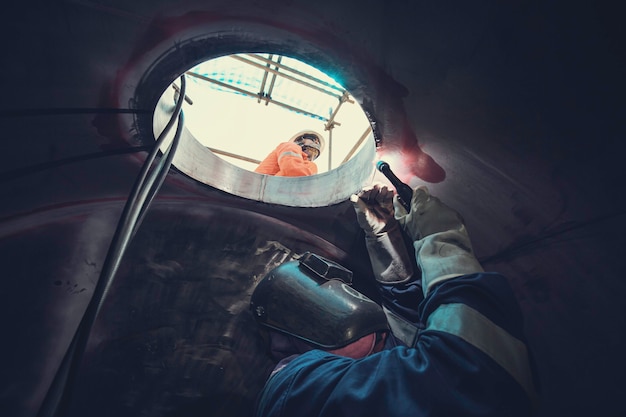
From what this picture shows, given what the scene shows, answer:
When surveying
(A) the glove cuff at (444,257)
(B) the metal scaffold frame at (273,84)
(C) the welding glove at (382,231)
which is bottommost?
(A) the glove cuff at (444,257)

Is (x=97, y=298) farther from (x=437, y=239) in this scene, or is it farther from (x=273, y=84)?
(x=273, y=84)

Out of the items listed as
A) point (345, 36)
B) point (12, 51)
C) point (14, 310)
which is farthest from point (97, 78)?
point (14, 310)

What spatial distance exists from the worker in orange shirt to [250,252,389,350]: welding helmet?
4.15ft

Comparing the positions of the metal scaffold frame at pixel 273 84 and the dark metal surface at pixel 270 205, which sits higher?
the metal scaffold frame at pixel 273 84

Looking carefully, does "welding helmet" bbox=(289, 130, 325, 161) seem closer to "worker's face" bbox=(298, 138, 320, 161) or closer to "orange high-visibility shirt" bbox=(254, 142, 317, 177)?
"worker's face" bbox=(298, 138, 320, 161)

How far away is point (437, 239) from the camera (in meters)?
1.24

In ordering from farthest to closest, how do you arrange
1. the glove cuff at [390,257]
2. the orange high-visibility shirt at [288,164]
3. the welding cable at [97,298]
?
1. the orange high-visibility shirt at [288,164]
2. the glove cuff at [390,257]
3. the welding cable at [97,298]

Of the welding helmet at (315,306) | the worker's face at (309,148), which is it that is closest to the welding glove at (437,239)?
the welding helmet at (315,306)

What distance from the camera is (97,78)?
3.35 ft

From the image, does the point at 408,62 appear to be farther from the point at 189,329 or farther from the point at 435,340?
the point at 189,329

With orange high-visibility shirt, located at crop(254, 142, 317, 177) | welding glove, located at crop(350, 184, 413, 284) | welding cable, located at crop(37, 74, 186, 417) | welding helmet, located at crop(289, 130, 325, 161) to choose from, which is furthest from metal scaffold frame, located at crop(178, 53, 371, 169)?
welding cable, located at crop(37, 74, 186, 417)

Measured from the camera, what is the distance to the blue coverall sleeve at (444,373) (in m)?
0.78

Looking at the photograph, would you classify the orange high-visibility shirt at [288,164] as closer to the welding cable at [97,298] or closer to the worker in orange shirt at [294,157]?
the worker in orange shirt at [294,157]

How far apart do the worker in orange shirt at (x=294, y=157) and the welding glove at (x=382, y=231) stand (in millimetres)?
1157
